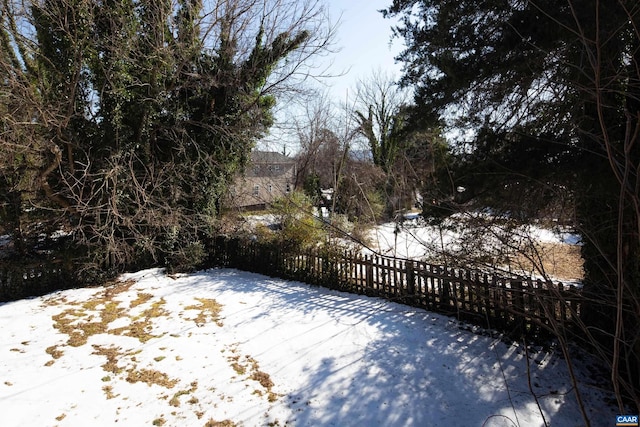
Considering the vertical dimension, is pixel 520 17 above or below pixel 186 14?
below

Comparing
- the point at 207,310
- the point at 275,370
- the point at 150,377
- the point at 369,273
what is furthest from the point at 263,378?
the point at 369,273

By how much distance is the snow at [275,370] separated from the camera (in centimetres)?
369

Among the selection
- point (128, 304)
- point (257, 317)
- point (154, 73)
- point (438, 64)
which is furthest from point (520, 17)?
point (128, 304)

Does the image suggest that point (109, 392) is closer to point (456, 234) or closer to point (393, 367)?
point (393, 367)

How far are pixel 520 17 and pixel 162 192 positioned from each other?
892 cm

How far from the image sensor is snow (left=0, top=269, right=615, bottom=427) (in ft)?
12.1

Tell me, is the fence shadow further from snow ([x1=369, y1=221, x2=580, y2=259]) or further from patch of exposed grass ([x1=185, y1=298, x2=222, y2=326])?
snow ([x1=369, y1=221, x2=580, y2=259])

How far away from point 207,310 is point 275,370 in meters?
2.82

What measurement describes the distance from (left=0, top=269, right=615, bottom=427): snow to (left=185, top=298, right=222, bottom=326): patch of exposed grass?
47 mm

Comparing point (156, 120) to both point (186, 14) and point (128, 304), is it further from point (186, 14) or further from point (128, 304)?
point (128, 304)

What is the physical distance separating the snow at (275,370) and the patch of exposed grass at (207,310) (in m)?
0.05

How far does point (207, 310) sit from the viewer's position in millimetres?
6773

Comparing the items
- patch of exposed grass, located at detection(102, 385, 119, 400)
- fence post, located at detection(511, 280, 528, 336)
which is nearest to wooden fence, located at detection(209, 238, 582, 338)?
fence post, located at detection(511, 280, 528, 336)

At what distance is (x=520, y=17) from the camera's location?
3.84 m
